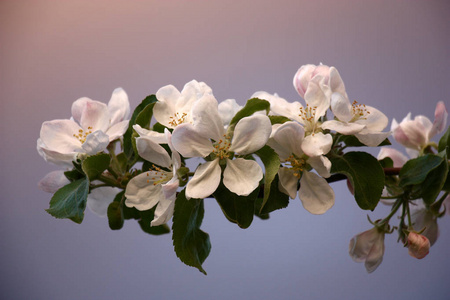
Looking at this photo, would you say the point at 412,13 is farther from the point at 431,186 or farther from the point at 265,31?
the point at 431,186

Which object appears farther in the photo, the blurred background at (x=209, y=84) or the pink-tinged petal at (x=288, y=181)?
the blurred background at (x=209, y=84)

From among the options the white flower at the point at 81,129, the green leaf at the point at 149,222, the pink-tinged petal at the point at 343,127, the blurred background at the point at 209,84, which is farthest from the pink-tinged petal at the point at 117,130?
the blurred background at the point at 209,84

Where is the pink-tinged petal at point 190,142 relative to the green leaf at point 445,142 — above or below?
above

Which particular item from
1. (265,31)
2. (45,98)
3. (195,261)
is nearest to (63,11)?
(45,98)

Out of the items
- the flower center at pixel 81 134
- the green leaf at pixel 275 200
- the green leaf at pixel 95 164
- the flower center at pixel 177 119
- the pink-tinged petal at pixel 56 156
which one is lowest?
the green leaf at pixel 275 200

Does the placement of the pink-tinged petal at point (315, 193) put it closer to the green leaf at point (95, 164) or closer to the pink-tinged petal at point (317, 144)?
the pink-tinged petal at point (317, 144)

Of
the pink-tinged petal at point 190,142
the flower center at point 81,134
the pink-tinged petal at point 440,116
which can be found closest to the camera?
the pink-tinged petal at point 190,142

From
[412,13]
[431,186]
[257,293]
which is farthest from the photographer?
[412,13]
